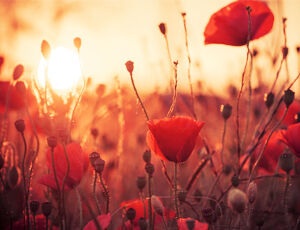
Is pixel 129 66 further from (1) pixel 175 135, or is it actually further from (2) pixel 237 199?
(2) pixel 237 199

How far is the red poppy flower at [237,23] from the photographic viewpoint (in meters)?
1.19

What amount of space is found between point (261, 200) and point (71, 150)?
987 millimetres

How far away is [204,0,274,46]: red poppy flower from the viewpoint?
1.19 meters

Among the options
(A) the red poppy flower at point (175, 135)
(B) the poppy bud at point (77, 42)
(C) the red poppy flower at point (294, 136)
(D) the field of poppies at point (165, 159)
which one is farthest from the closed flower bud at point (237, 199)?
(B) the poppy bud at point (77, 42)

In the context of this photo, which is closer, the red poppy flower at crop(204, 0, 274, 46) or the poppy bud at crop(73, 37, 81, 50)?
the poppy bud at crop(73, 37, 81, 50)

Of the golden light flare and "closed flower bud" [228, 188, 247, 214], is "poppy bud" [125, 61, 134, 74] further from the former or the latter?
"closed flower bud" [228, 188, 247, 214]

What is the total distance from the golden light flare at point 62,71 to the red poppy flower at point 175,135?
398mm

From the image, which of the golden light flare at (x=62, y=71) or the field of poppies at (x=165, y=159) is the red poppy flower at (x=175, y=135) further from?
the golden light flare at (x=62, y=71)

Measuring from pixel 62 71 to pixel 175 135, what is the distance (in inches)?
24.9

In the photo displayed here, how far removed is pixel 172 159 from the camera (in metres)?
0.94

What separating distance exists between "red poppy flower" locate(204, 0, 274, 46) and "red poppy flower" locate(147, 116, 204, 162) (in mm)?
438

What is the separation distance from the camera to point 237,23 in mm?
1202

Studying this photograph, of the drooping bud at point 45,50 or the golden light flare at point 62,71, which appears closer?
the drooping bud at point 45,50

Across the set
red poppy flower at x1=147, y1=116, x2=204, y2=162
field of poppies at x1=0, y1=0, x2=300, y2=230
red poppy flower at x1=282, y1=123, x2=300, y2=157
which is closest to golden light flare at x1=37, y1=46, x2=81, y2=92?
field of poppies at x1=0, y1=0, x2=300, y2=230
